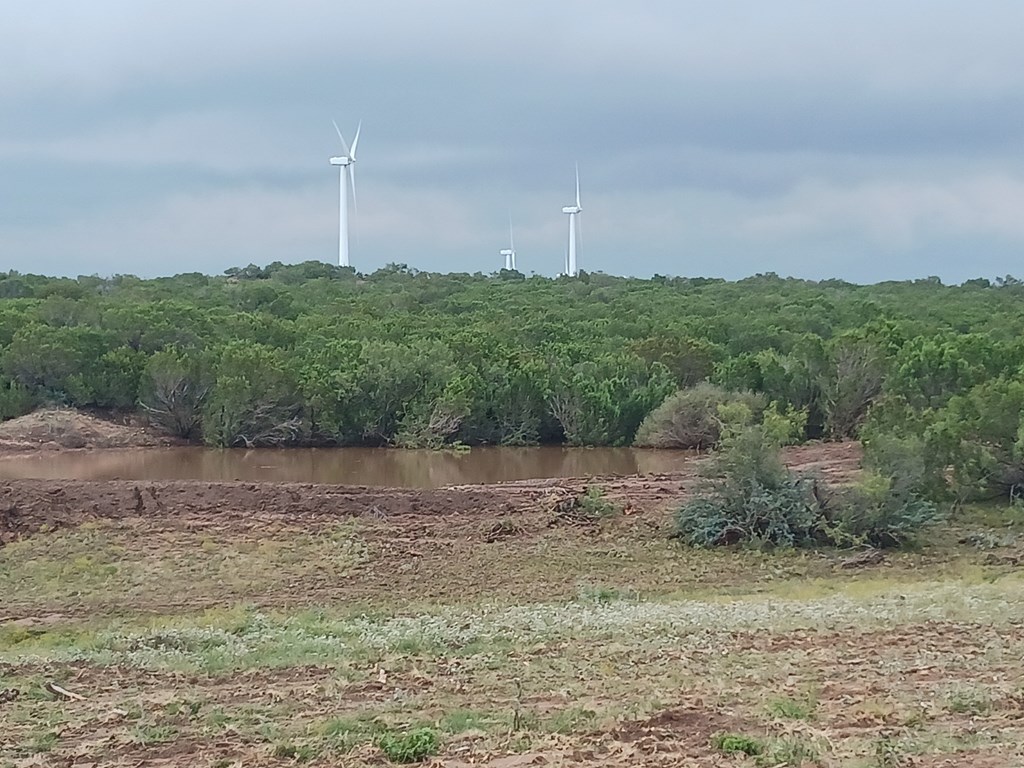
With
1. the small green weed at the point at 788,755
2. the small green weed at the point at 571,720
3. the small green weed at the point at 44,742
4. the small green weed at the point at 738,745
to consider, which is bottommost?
the small green weed at the point at 44,742

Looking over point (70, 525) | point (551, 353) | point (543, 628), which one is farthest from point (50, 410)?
point (543, 628)

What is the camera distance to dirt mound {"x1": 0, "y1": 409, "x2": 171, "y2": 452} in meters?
42.3

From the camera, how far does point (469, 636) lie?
43.7 ft

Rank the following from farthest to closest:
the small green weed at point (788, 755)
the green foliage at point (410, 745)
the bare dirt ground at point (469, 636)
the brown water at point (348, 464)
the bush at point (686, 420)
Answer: the bush at point (686, 420) < the brown water at point (348, 464) < the bare dirt ground at point (469, 636) < the green foliage at point (410, 745) < the small green weed at point (788, 755)

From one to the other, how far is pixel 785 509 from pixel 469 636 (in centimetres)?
1075

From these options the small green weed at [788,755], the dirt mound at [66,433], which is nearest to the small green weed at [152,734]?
the small green weed at [788,755]

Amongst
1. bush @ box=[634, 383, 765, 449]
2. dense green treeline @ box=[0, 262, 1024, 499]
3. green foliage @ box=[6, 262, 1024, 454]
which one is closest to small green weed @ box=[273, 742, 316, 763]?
green foliage @ box=[6, 262, 1024, 454]

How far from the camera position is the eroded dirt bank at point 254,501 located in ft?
79.7

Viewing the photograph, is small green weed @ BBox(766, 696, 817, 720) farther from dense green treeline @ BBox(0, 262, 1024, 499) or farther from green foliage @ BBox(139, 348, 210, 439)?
green foliage @ BBox(139, 348, 210, 439)

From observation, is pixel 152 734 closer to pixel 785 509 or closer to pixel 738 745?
pixel 738 745

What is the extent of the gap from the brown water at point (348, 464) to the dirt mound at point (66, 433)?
1.06 metres

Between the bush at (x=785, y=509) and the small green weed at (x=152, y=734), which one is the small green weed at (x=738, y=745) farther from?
the bush at (x=785, y=509)

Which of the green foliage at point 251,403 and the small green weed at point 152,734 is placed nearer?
the small green weed at point 152,734

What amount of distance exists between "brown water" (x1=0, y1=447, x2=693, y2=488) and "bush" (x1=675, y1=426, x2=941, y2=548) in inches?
492
